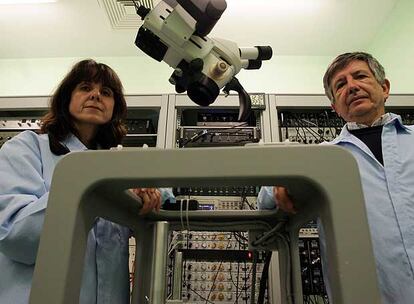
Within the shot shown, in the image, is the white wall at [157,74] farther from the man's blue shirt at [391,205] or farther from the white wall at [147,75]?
the man's blue shirt at [391,205]

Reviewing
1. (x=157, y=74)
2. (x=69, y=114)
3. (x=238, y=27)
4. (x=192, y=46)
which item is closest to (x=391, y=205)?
→ (x=192, y=46)

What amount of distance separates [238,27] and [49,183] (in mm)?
1966

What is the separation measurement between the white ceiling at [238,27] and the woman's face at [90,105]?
1344 mm

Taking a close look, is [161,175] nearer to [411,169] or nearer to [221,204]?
[411,169]

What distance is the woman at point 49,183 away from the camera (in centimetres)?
55

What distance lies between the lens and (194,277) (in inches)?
54.9

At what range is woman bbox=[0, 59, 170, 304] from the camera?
548 mm

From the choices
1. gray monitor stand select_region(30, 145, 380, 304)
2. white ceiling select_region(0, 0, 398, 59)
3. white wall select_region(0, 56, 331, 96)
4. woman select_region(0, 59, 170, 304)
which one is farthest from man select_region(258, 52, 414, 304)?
white wall select_region(0, 56, 331, 96)

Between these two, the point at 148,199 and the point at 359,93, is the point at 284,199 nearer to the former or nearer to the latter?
the point at 148,199

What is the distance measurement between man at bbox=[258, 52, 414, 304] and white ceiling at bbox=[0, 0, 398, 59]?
115 cm

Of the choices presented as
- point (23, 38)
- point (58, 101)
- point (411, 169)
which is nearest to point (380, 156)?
point (411, 169)

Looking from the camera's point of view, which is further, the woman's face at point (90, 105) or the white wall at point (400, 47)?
the white wall at point (400, 47)

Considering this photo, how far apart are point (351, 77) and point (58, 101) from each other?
3.56 ft

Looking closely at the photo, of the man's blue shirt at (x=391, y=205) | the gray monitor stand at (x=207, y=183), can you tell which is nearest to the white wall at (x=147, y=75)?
the man's blue shirt at (x=391, y=205)
